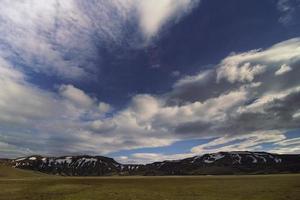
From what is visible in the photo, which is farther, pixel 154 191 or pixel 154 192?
pixel 154 191

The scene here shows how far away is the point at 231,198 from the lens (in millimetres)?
44812

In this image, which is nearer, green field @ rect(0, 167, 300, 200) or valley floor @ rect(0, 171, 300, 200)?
valley floor @ rect(0, 171, 300, 200)

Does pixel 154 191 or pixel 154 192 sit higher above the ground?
pixel 154 191

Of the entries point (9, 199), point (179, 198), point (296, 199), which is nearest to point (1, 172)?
point (9, 199)

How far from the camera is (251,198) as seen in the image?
44188 mm

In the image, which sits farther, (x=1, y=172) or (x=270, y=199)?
(x=1, y=172)

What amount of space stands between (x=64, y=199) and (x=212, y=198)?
64.5 feet

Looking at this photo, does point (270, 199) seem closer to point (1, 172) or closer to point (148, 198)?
point (148, 198)

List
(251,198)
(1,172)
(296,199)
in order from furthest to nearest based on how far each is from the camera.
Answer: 1. (1,172)
2. (251,198)
3. (296,199)

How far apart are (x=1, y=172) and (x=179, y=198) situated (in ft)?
515

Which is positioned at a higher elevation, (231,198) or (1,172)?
(1,172)

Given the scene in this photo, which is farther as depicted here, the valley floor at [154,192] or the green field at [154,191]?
the green field at [154,191]

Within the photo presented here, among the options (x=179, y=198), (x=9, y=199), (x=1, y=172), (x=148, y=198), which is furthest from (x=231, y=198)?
(x=1, y=172)

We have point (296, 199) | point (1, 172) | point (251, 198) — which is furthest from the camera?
point (1, 172)
